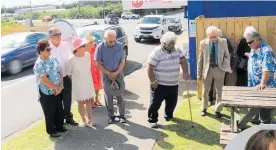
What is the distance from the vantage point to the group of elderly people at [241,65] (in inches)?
209

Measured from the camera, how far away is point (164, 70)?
6.00 metres

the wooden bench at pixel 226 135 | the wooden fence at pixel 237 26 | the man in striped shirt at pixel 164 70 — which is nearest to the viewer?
the wooden bench at pixel 226 135

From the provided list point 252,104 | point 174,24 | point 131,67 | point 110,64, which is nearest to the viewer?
point 252,104

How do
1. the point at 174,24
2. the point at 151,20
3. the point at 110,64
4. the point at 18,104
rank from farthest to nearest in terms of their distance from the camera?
the point at 174,24, the point at 151,20, the point at 18,104, the point at 110,64

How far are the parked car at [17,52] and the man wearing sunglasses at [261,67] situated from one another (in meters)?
8.89

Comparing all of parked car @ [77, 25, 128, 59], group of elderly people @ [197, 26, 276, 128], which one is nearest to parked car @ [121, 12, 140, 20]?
parked car @ [77, 25, 128, 59]

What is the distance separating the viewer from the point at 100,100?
8266 mm

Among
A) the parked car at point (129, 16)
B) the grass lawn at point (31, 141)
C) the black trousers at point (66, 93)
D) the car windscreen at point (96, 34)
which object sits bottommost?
the grass lawn at point (31, 141)

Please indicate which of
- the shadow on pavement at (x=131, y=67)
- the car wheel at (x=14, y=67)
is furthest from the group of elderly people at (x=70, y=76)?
the car wheel at (x=14, y=67)

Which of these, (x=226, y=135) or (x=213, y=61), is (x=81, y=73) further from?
(x=226, y=135)

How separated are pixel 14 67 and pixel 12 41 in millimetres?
1254

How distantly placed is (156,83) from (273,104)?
199cm

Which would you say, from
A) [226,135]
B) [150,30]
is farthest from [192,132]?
[150,30]

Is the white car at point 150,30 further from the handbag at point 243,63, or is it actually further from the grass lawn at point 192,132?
the grass lawn at point 192,132
